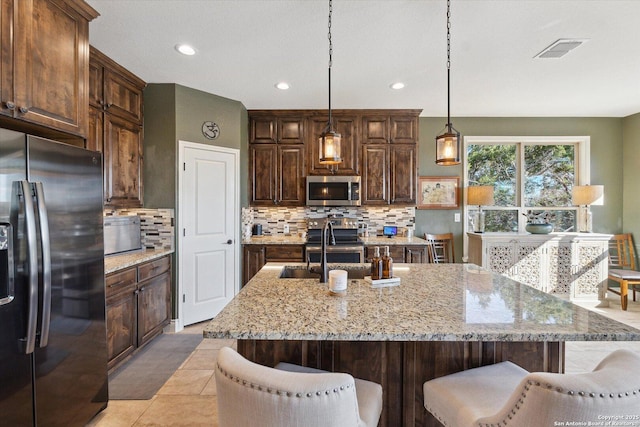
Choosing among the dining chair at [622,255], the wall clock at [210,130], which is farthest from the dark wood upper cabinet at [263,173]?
the dining chair at [622,255]

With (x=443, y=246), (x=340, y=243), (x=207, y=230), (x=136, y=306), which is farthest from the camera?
(x=443, y=246)

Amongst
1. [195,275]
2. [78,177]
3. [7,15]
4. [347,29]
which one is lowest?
[195,275]

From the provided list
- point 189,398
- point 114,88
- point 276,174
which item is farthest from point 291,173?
point 189,398

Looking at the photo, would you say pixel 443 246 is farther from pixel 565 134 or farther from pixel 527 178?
pixel 565 134

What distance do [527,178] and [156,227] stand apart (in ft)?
16.6

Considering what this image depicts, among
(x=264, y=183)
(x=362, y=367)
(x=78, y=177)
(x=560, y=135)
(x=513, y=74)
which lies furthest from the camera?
(x=560, y=135)

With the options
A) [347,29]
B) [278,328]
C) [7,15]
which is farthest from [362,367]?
[7,15]

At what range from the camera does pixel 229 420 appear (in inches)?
34.9

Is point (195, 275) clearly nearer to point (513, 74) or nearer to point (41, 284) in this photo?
point (41, 284)

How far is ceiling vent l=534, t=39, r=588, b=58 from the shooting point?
2.54 m

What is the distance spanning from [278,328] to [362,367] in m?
0.52

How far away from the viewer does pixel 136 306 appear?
9.05 ft

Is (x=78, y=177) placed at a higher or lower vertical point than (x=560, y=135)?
lower

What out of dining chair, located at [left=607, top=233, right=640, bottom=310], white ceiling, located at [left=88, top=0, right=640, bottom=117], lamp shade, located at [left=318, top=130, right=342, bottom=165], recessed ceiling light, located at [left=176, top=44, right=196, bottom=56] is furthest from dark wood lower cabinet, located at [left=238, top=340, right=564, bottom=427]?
dining chair, located at [left=607, top=233, right=640, bottom=310]
